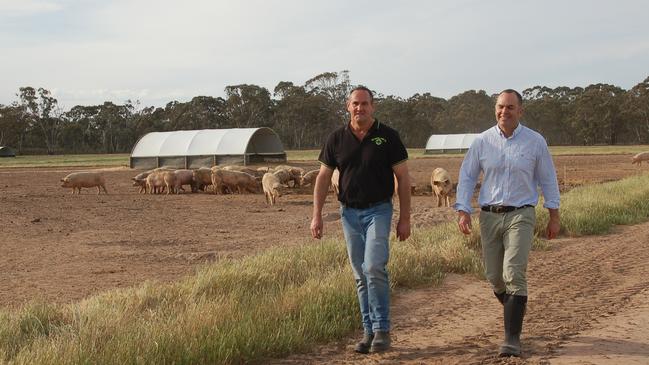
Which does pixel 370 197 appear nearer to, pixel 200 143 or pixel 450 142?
pixel 200 143

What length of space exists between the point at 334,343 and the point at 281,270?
206cm

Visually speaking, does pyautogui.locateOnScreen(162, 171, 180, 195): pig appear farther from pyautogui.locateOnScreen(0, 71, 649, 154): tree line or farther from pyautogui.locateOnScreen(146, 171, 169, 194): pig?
pyautogui.locateOnScreen(0, 71, 649, 154): tree line

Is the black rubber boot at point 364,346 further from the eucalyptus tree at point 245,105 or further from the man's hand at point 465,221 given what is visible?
the eucalyptus tree at point 245,105

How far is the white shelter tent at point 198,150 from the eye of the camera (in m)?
39.9

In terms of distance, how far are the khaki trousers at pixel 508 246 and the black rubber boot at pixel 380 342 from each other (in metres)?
1.01

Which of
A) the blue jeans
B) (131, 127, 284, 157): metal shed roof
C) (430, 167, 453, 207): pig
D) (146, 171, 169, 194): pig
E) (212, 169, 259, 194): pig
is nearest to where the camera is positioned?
the blue jeans

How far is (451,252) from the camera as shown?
911cm

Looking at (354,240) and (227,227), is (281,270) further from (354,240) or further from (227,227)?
(227,227)

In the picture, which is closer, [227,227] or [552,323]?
[552,323]

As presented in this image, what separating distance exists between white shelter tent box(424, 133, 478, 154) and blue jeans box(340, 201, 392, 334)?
211 ft

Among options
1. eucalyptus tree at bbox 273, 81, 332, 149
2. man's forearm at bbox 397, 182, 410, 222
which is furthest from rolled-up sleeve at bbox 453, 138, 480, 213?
eucalyptus tree at bbox 273, 81, 332, 149

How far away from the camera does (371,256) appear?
541 cm

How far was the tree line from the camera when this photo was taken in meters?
87.6

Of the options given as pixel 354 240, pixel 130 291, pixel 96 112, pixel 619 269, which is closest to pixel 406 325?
pixel 354 240
